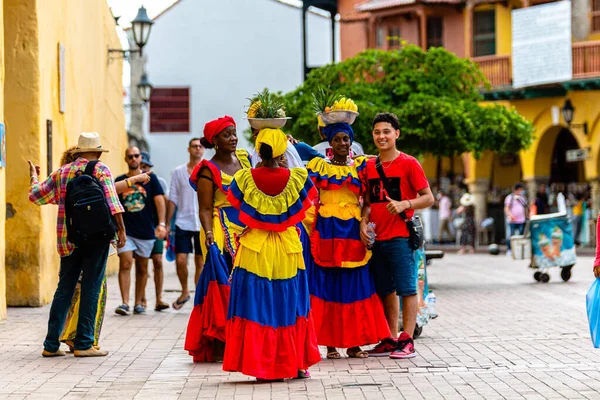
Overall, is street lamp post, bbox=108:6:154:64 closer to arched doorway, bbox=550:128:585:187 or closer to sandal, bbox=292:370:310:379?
sandal, bbox=292:370:310:379

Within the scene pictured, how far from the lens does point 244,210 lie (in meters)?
8.65

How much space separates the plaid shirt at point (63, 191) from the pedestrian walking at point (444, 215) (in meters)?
28.7

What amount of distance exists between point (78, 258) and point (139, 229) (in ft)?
Answer: 12.0

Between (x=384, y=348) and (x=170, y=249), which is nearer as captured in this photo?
(x=384, y=348)

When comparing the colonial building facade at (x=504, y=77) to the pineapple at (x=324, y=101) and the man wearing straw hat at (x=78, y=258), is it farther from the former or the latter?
the man wearing straw hat at (x=78, y=258)

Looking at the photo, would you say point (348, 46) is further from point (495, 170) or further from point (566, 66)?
point (566, 66)

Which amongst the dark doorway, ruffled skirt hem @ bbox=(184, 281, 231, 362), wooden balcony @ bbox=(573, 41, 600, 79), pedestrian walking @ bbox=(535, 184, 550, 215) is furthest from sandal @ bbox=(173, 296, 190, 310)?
the dark doorway

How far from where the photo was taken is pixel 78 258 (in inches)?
399

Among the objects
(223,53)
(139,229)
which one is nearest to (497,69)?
(223,53)

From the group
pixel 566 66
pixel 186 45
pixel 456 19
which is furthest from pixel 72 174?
pixel 186 45

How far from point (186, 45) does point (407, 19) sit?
1042 cm

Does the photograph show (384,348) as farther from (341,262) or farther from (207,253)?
(207,253)

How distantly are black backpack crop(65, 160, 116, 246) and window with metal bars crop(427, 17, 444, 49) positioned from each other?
32933 mm

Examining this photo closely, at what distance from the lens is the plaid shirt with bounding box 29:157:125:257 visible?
10039 millimetres
